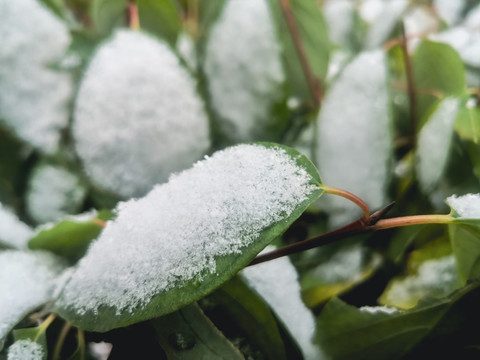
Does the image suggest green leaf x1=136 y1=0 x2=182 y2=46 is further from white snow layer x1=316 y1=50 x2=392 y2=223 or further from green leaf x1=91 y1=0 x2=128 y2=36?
white snow layer x1=316 y1=50 x2=392 y2=223

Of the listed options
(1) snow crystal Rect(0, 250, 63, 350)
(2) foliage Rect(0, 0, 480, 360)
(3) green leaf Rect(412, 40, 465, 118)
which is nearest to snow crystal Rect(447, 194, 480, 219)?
(2) foliage Rect(0, 0, 480, 360)

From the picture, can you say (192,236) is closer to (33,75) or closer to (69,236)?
(69,236)

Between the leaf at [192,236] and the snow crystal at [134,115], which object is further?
the snow crystal at [134,115]

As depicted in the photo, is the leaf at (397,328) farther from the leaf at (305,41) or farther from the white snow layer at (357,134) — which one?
the leaf at (305,41)

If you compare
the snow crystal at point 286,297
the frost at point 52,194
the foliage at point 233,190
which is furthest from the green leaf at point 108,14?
the snow crystal at point 286,297

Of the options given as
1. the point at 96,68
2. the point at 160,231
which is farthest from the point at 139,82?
the point at 160,231

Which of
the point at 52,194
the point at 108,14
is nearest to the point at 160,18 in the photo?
the point at 108,14

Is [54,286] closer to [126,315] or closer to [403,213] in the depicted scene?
[126,315]
